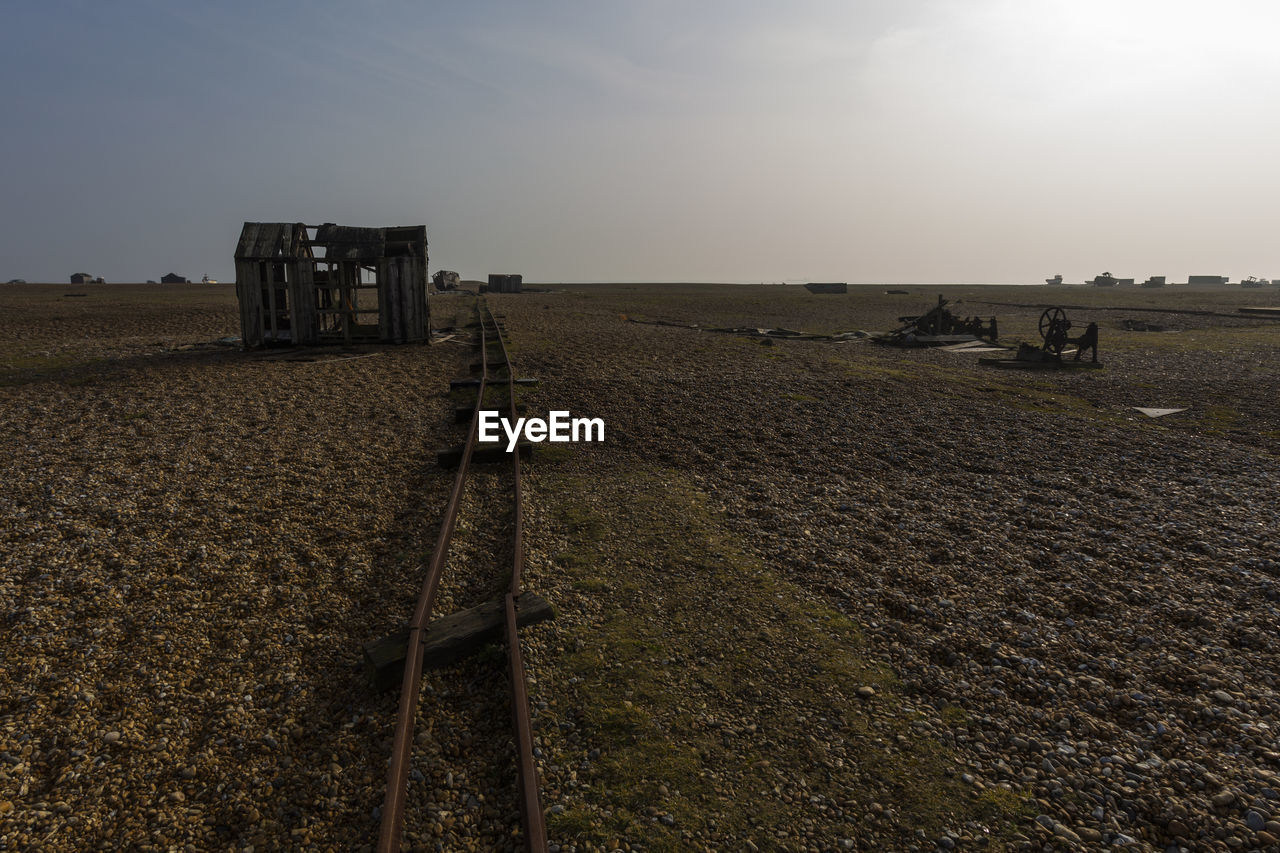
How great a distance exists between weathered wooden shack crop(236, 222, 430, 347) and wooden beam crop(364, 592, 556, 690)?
1915 cm

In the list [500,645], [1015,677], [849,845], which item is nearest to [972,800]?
[849,845]

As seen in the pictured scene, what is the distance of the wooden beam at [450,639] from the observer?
15.8 feet

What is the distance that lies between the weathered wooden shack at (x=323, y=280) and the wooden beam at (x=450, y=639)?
19.1 metres

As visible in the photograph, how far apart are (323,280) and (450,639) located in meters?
21.0

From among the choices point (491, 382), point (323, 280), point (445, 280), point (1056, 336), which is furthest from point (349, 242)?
point (445, 280)

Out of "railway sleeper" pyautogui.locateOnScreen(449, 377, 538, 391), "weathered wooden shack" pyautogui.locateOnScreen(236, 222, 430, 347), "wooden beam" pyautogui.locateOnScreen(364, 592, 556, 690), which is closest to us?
"wooden beam" pyautogui.locateOnScreen(364, 592, 556, 690)

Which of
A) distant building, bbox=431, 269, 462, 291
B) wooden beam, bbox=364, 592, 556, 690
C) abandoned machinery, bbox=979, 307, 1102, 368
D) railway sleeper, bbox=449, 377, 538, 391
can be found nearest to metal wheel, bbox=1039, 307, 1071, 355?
abandoned machinery, bbox=979, 307, 1102, 368

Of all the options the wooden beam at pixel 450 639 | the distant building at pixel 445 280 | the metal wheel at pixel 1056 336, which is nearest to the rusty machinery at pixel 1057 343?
the metal wheel at pixel 1056 336

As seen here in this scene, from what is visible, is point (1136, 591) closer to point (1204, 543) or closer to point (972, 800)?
point (1204, 543)

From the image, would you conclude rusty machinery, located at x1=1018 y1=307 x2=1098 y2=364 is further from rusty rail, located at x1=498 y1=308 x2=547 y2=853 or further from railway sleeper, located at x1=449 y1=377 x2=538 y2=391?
rusty rail, located at x1=498 y1=308 x2=547 y2=853

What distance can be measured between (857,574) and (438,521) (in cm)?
448

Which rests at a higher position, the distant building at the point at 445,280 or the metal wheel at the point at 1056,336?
the distant building at the point at 445,280

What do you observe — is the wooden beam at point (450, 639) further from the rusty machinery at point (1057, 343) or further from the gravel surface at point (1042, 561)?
the rusty machinery at point (1057, 343)

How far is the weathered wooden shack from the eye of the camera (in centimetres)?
2195
